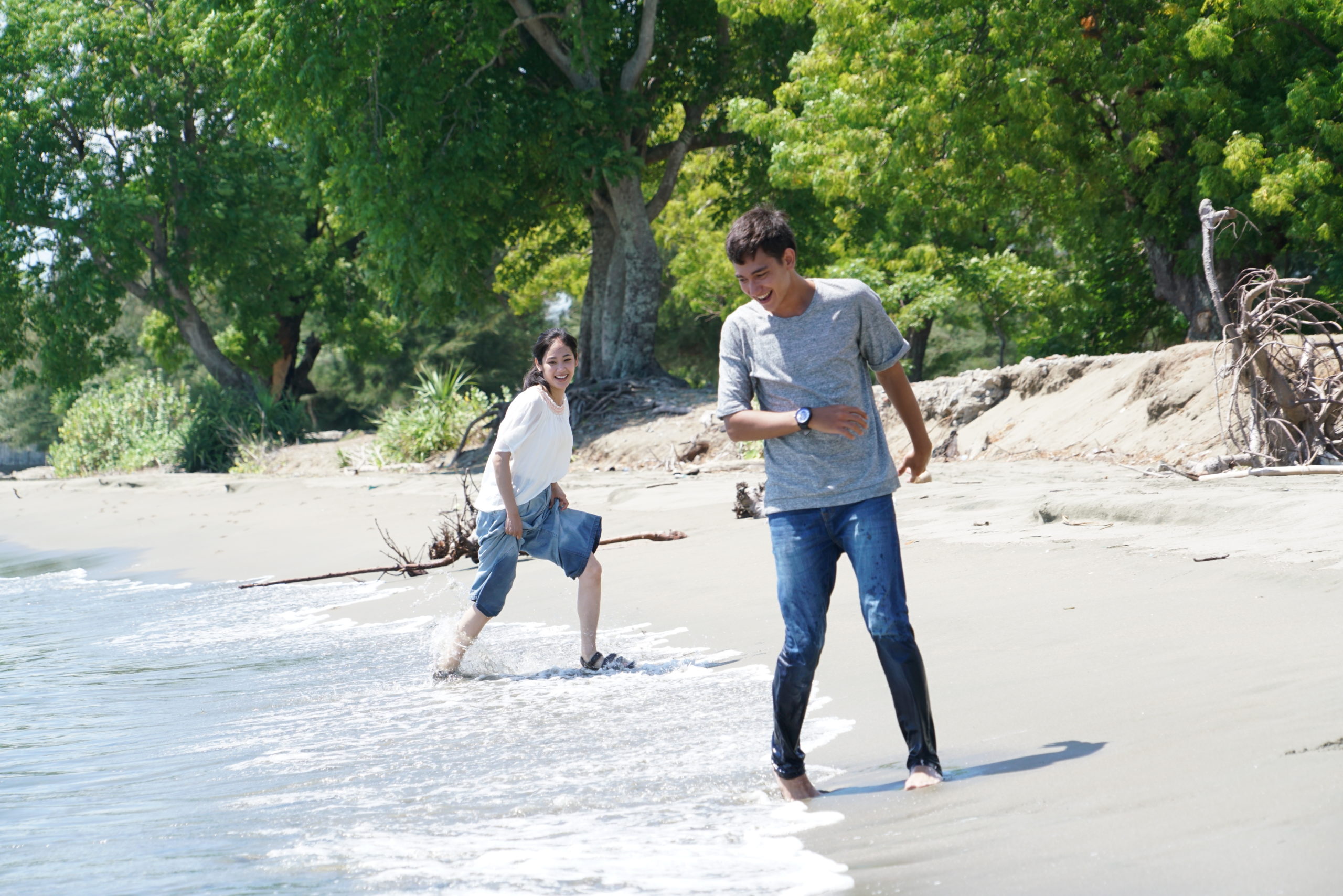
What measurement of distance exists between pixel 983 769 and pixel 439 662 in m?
3.41

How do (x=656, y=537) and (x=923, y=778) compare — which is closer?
(x=923, y=778)

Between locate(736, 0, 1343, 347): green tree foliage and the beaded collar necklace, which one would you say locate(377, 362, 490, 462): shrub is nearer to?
locate(736, 0, 1343, 347): green tree foliage

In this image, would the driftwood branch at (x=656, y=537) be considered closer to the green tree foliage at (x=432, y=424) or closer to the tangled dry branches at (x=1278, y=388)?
the tangled dry branches at (x=1278, y=388)

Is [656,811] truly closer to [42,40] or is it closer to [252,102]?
[252,102]

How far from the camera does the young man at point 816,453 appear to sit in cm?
372

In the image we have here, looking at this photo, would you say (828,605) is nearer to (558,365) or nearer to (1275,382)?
(558,365)

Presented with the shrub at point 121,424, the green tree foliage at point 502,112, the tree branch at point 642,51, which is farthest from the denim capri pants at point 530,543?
Answer: the shrub at point 121,424

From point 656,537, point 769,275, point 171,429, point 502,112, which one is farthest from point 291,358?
point 769,275

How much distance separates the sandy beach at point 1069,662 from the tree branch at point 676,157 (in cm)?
1338

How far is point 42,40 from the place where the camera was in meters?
28.2

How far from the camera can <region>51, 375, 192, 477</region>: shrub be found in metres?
29.2

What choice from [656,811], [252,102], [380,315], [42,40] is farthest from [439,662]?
[380,315]

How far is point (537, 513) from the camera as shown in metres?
6.28

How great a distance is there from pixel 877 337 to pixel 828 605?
33.1 inches
